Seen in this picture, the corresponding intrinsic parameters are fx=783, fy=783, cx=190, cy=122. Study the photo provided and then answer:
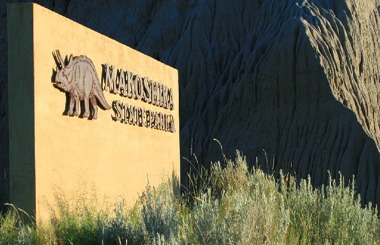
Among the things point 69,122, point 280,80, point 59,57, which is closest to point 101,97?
point 69,122

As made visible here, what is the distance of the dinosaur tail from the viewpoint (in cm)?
1238

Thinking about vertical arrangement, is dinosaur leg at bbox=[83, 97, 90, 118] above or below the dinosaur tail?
below

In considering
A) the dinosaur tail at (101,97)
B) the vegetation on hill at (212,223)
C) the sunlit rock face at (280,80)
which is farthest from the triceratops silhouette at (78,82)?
the sunlit rock face at (280,80)

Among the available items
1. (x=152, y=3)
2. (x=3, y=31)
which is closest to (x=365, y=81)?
(x=152, y=3)

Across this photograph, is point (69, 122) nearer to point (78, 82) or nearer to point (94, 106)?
point (78, 82)

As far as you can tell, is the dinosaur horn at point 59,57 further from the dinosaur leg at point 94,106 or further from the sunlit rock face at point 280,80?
the sunlit rock face at point 280,80

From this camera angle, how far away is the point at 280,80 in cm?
2502

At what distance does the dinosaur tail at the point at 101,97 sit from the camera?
1238 cm

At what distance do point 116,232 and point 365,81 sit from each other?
65.6ft

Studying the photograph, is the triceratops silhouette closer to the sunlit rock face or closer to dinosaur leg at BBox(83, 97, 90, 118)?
Result: dinosaur leg at BBox(83, 97, 90, 118)

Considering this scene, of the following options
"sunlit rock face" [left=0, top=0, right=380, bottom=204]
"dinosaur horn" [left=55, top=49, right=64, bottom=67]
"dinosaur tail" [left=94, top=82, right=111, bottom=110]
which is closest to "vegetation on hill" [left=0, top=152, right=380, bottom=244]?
"dinosaur tail" [left=94, top=82, right=111, bottom=110]

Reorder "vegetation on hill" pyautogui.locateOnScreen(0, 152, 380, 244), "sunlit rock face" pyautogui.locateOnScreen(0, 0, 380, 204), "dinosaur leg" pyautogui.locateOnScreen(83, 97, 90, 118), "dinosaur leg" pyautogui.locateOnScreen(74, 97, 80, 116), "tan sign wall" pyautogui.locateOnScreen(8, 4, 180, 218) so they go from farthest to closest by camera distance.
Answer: "sunlit rock face" pyautogui.locateOnScreen(0, 0, 380, 204)
"dinosaur leg" pyautogui.locateOnScreen(83, 97, 90, 118)
"dinosaur leg" pyautogui.locateOnScreen(74, 97, 80, 116)
"tan sign wall" pyautogui.locateOnScreen(8, 4, 180, 218)
"vegetation on hill" pyautogui.locateOnScreen(0, 152, 380, 244)

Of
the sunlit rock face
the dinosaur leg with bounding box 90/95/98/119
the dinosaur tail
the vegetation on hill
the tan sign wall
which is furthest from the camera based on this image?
the sunlit rock face

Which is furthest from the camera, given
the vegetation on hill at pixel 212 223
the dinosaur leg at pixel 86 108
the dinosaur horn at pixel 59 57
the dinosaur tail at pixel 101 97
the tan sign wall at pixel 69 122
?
the dinosaur tail at pixel 101 97
